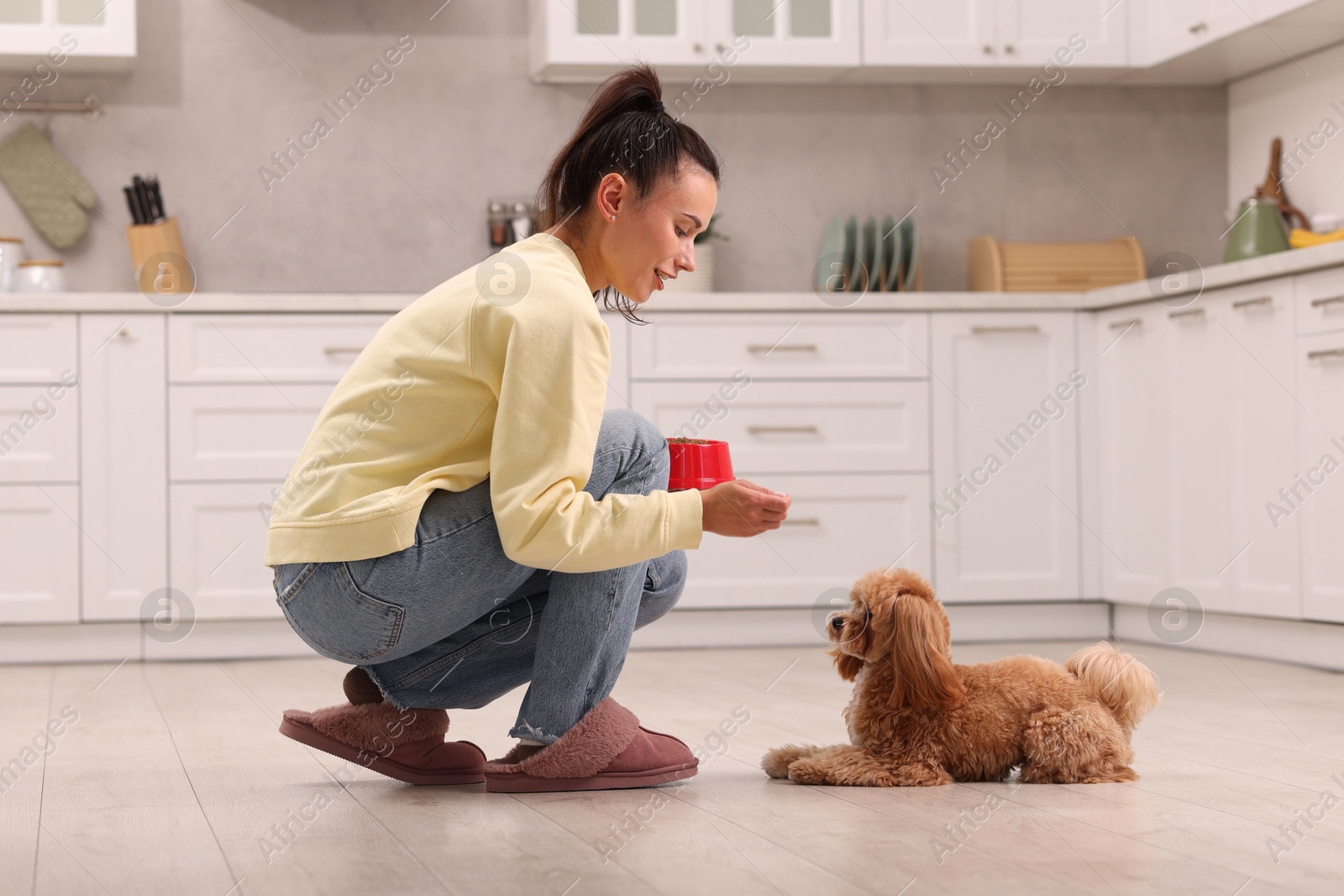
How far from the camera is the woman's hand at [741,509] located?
143 cm

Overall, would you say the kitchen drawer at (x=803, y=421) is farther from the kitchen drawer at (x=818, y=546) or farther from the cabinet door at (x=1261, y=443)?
the cabinet door at (x=1261, y=443)

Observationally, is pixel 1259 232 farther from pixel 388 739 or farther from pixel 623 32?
pixel 388 739

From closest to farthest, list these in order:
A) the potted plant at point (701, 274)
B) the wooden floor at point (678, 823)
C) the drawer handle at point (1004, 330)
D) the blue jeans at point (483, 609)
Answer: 1. the wooden floor at point (678, 823)
2. the blue jeans at point (483, 609)
3. the drawer handle at point (1004, 330)
4. the potted plant at point (701, 274)

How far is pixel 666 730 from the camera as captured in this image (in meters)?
2.20

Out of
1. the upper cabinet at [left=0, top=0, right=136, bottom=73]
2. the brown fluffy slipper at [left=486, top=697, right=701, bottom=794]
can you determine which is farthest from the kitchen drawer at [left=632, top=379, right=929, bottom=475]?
the brown fluffy slipper at [left=486, top=697, right=701, bottom=794]

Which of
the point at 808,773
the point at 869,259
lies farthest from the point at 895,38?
the point at 808,773

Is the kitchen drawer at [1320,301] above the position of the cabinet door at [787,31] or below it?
below

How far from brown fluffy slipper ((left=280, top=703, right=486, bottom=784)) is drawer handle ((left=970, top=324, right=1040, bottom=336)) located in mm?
2239

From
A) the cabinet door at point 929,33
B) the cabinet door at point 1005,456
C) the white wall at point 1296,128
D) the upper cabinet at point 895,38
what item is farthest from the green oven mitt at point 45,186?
the white wall at point 1296,128

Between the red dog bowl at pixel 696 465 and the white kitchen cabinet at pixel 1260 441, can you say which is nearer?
the red dog bowl at pixel 696 465

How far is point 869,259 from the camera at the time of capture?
4000 millimetres

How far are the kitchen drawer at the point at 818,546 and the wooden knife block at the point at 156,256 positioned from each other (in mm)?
1604

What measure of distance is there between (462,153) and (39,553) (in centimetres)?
159

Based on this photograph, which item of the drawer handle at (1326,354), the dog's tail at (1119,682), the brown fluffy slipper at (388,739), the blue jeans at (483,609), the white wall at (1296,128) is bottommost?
the brown fluffy slipper at (388,739)
